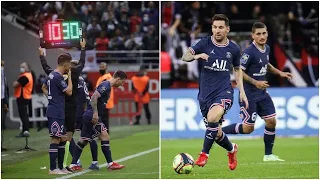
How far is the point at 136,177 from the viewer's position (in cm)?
916

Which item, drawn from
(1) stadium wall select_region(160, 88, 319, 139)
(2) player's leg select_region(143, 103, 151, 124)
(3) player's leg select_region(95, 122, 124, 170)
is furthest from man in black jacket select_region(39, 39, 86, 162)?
(1) stadium wall select_region(160, 88, 319, 139)

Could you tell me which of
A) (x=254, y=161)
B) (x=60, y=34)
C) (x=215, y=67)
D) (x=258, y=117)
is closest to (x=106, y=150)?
(x=60, y=34)

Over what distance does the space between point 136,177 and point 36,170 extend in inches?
43.3

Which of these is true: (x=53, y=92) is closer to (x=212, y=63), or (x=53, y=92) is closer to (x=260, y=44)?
(x=212, y=63)

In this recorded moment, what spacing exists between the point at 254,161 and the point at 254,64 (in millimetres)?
1268

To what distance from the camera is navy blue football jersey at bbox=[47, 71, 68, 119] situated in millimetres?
8664

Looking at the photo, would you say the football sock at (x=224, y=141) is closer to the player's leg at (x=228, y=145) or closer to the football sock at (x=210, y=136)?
the player's leg at (x=228, y=145)

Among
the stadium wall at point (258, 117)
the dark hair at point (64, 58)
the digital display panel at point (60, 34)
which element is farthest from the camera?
the stadium wall at point (258, 117)

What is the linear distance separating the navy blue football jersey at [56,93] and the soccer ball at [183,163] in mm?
1308

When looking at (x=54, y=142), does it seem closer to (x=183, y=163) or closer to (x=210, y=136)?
(x=183, y=163)

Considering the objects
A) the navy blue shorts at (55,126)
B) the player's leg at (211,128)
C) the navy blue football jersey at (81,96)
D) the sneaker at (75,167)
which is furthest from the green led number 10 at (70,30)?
the player's leg at (211,128)

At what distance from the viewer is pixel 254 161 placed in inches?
418

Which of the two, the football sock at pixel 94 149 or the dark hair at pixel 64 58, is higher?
the dark hair at pixel 64 58

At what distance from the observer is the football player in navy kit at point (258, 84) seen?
400 inches
